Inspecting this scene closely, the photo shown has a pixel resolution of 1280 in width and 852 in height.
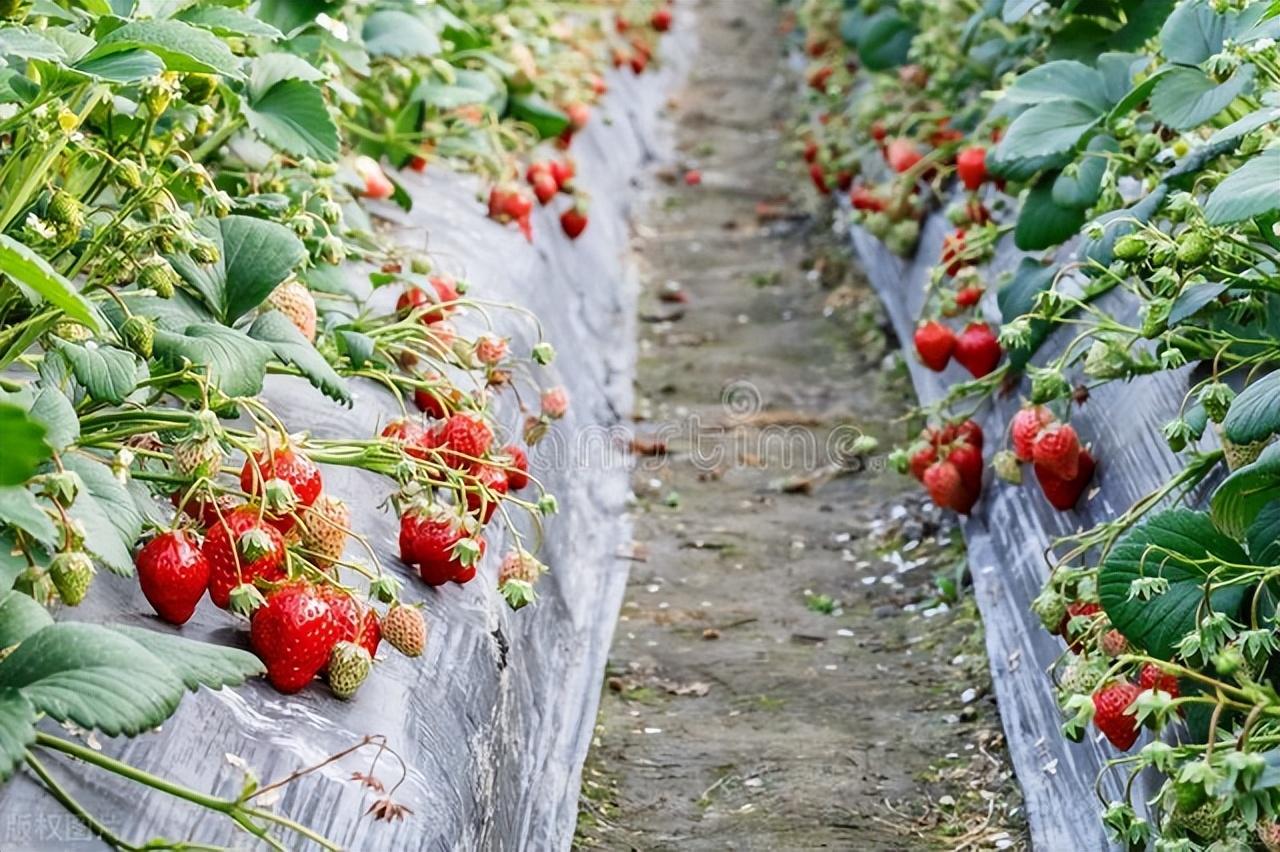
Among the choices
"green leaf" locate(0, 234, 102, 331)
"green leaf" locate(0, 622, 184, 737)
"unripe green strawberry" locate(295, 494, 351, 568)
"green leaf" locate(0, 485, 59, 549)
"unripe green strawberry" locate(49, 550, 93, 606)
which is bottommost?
"green leaf" locate(0, 622, 184, 737)

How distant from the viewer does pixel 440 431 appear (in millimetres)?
2109

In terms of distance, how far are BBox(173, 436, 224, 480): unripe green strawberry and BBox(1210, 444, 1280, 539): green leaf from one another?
3.39 ft

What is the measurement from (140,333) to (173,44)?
297 mm

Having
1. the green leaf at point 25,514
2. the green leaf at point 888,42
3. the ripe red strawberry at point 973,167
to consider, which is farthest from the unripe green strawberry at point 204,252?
the green leaf at point 888,42

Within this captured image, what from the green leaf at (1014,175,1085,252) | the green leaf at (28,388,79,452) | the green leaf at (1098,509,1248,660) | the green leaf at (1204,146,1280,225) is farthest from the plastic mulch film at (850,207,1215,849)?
the green leaf at (28,388,79,452)

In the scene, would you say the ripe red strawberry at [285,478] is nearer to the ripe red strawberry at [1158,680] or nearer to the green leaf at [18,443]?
the green leaf at [18,443]

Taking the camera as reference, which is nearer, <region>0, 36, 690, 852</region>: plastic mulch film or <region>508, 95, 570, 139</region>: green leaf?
<region>0, 36, 690, 852</region>: plastic mulch film

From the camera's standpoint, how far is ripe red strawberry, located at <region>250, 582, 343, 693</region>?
1.65m

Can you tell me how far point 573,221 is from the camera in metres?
3.81

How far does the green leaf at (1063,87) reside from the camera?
2.59 m

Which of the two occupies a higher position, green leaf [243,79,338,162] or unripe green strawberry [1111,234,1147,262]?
green leaf [243,79,338,162]

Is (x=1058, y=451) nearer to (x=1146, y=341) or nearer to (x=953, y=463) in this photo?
(x=1146, y=341)

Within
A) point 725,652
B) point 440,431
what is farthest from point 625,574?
point 440,431

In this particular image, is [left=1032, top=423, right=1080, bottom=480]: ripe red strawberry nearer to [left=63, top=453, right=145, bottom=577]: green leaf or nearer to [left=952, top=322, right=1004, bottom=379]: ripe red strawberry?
[left=952, top=322, right=1004, bottom=379]: ripe red strawberry
